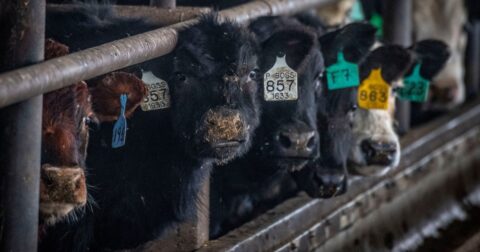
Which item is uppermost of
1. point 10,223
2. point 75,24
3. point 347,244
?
point 75,24

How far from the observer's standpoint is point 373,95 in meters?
5.77

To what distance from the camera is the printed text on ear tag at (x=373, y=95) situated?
18.9 ft

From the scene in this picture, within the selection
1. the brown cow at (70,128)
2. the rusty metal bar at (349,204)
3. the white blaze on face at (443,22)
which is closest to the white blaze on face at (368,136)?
the rusty metal bar at (349,204)

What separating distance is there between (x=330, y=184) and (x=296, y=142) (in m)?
0.62

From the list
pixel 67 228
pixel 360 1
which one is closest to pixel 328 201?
pixel 67 228

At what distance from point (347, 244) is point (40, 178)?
2292 millimetres

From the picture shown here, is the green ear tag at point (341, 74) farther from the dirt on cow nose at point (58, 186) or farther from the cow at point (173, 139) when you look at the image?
the dirt on cow nose at point (58, 186)

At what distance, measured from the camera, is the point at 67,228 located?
14.4ft

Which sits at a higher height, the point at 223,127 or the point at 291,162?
the point at 223,127

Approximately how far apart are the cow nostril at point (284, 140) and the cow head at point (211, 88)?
0.39 m

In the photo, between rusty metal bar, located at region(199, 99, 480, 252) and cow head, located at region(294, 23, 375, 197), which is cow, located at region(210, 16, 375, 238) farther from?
rusty metal bar, located at region(199, 99, 480, 252)

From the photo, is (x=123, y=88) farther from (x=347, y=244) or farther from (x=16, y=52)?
(x=347, y=244)

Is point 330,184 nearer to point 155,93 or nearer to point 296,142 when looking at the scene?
point 296,142

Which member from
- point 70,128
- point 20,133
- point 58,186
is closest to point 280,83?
point 70,128
